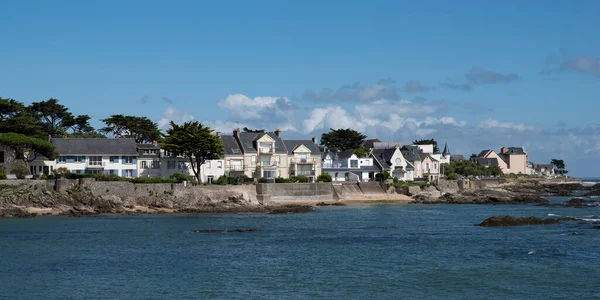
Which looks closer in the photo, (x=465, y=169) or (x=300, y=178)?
(x=300, y=178)

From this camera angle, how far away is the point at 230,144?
79062 mm

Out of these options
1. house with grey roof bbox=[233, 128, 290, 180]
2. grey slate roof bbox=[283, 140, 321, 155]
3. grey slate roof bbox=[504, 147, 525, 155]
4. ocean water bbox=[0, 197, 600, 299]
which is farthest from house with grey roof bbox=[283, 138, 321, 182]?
grey slate roof bbox=[504, 147, 525, 155]

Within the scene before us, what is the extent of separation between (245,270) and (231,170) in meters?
48.7

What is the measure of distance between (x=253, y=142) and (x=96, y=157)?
18.8 m

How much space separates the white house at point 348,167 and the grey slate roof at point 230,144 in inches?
579

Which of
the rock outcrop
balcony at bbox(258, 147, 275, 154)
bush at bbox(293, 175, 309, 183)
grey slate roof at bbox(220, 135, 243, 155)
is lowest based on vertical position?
the rock outcrop

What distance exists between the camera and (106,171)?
233 feet

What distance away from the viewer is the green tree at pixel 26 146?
208ft

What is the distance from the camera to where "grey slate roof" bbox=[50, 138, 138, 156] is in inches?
2768

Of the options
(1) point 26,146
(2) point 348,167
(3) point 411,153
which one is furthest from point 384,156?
(1) point 26,146

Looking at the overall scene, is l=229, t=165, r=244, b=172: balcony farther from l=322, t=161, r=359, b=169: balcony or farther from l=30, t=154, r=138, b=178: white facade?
l=322, t=161, r=359, b=169: balcony

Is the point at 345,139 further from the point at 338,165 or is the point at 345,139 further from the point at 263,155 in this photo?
the point at 263,155

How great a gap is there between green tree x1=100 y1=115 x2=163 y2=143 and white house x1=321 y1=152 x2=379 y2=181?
28.0 m

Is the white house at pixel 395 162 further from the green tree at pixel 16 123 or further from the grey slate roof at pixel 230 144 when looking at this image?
the green tree at pixel 16 123
